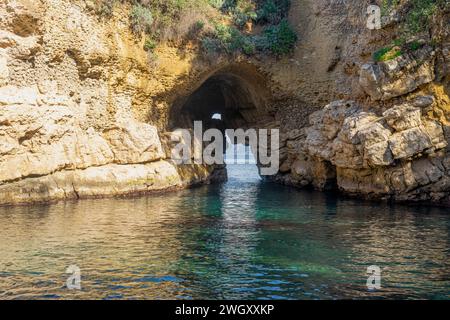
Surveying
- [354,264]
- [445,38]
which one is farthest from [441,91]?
[354,264]

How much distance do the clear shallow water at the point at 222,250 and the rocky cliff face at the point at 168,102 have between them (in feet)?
6.68

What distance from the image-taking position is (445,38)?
21.1 metres

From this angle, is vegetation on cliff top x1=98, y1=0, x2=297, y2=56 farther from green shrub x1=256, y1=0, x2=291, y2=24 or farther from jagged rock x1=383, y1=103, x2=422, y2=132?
jagged rock x1=383, y1=103, x2=422, y2=132

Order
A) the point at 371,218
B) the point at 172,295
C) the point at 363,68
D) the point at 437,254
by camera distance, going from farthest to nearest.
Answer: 1. the point at 363,68
2. the point at 371,218
3. the point at 437,254
4. the point at 172,295

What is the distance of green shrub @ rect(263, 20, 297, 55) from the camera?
97.8 feet

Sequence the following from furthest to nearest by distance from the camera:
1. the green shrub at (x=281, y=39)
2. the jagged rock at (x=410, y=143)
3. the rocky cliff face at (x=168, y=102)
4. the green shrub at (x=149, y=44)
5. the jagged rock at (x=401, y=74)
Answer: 1. the green shrub at (x=281, y=39)
2. the green shrub at (x=149, y=44)
3. the jagged rock at (x=401, y=74)
4. the rocky cliff face at (x=168, y=102)
5. the jagged rock at (x=410, y=143)

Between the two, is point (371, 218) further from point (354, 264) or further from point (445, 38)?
point (445, 38)

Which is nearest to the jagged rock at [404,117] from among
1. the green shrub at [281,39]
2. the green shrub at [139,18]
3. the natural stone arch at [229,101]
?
the green shrub at [281,39]

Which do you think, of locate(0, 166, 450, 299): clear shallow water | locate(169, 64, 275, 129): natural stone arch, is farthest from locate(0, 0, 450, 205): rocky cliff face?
locate(0, 166, 450, 299): clear shallow water

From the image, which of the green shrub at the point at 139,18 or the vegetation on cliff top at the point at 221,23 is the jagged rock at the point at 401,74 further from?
the green shrub at the point at 139,18

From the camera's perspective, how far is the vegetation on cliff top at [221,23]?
25766 millimetres

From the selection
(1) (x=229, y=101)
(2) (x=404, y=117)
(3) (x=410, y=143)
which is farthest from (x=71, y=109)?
(1) (x=229, y=101)

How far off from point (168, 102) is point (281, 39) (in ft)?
26.6

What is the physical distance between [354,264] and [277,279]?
240 centimetres
